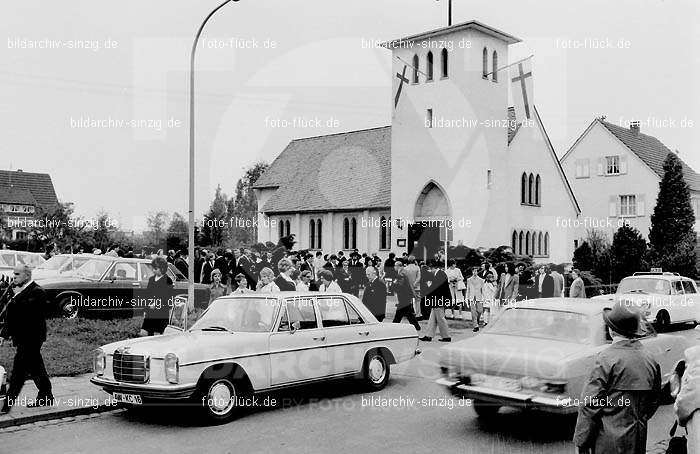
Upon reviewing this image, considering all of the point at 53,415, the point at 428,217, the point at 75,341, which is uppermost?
the point at 428,217

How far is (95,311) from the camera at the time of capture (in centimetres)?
1750

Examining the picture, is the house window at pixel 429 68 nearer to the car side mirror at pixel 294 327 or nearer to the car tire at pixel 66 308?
the car tire at pixel 66 308

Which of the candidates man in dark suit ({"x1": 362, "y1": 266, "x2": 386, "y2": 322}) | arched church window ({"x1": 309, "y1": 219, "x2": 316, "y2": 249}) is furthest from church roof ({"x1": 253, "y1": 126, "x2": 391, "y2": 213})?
man in dark suit ({"x1": 362, "y1": 266, "x2": 386, "y2": 322})

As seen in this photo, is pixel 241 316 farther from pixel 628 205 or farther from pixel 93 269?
pixel 628 205

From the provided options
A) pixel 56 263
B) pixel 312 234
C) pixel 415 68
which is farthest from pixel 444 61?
pixel 56 263

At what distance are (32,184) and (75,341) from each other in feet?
240

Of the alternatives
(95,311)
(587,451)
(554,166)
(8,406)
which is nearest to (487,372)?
(587,451)

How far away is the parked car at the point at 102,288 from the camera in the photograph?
17.1m

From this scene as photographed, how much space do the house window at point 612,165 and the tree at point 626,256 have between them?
1859 cm

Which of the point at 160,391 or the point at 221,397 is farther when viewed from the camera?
the point at 221,397

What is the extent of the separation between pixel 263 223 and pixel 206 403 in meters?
45.9

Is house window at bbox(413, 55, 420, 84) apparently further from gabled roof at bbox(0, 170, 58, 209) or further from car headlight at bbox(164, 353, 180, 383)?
gabled roof at bbox(0, 170, 58, 209)

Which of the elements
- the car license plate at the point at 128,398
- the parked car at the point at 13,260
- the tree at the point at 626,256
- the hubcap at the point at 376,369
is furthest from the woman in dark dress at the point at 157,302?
the tree at the point at 626,256

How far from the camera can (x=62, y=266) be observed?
725 inches
